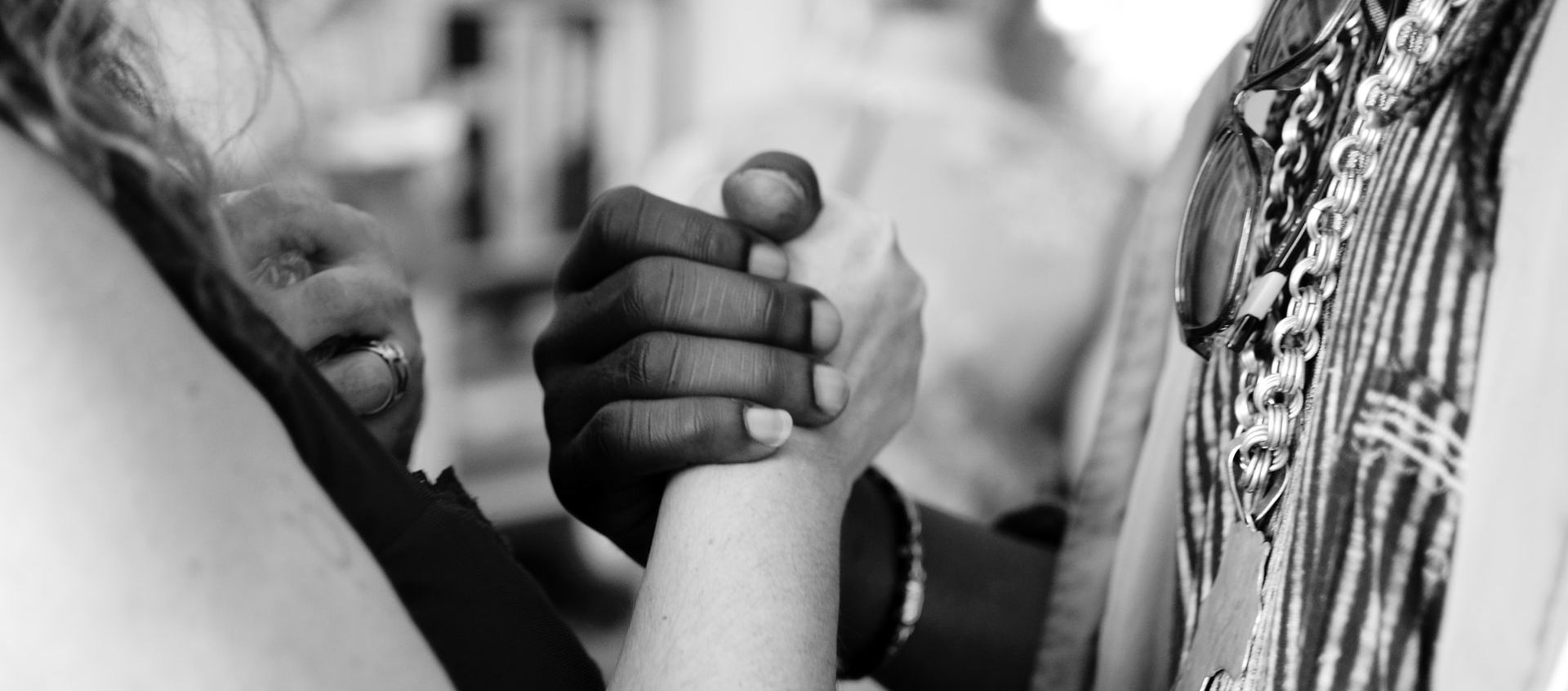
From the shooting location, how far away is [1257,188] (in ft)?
1.84

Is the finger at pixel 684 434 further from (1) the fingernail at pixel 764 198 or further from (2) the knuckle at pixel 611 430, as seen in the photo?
(1) the fingernail at pixel 764 198

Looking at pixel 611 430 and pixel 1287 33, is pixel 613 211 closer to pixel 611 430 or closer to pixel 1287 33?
pixel 611 430

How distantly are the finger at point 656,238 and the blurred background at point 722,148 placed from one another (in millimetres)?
158

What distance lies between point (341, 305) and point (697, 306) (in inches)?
7.5

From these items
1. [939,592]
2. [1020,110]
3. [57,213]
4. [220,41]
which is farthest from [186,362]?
[1020,110]

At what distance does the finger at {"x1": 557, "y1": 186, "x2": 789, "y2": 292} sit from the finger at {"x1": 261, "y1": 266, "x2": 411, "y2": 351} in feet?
0.35

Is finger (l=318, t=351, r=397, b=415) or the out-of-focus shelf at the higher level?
finger (l=318, t=351, r=397, b=415)

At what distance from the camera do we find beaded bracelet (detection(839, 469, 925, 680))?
80 centimetres

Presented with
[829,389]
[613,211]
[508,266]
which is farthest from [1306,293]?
[508,266]

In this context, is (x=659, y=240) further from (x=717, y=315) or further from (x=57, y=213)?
(x=57, y=213)

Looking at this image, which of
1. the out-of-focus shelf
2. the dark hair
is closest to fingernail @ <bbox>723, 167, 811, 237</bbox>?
the dark hair

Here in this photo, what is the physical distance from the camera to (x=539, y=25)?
9.61ft

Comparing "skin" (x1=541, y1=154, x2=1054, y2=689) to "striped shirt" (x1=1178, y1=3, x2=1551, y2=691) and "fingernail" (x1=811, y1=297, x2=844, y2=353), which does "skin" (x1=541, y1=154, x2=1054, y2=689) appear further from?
"striped shirt" (x1=1178, y1=3, x2=1551, y2=691)

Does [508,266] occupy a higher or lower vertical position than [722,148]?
lower
